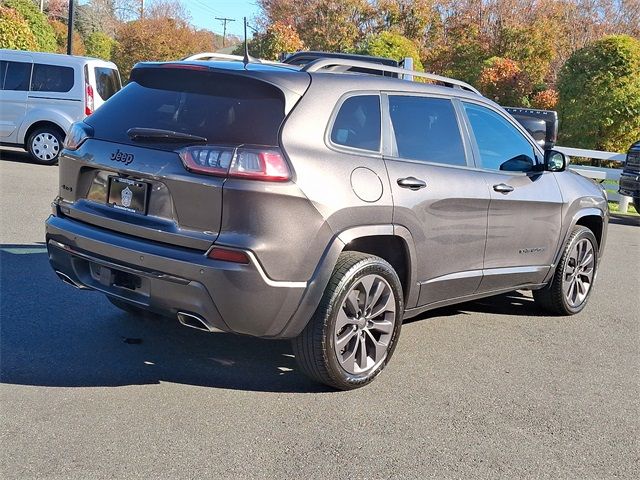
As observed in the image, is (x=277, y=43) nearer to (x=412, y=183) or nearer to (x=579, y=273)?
(x=579, y=273)

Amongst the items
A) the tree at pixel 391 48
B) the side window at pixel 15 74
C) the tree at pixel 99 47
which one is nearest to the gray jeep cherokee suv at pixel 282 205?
the side window at pixel 15 74

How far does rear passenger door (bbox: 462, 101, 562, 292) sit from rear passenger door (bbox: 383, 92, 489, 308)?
0.16 m

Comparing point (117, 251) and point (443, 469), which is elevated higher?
point (117, 251)

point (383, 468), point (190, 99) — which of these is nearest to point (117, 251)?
point (190, 99)

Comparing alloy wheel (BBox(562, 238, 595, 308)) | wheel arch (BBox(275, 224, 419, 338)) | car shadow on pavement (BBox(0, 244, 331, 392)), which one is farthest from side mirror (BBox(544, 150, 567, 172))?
car shadow on pavement (BBox(0, 244, 331, 392))

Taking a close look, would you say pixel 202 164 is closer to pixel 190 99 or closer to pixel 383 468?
pixel 190 99

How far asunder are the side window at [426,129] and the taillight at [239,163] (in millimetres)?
1040

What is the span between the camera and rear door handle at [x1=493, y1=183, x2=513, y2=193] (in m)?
5.41

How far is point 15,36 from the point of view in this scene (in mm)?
22953

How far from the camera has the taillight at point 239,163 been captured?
12.8 ft

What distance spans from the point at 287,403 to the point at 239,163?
133 centimetres

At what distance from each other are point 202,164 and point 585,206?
12.5 feet

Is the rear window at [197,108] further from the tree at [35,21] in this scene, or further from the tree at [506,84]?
the tree at [35,21]

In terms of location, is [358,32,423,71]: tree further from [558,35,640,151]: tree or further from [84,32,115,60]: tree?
[84,32,115,60]: tree
